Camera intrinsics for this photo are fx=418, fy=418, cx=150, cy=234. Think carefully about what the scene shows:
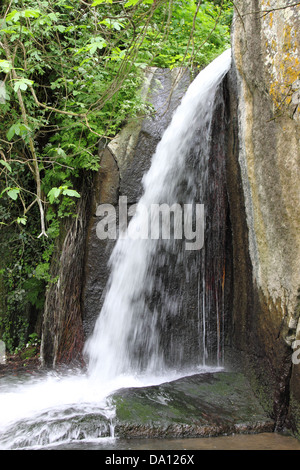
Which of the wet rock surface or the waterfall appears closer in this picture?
the wet rock surface

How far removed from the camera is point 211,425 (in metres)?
3.23

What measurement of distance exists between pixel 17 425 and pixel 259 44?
3749 mm

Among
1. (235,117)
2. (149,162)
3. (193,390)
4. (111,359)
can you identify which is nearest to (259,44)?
(235,117)

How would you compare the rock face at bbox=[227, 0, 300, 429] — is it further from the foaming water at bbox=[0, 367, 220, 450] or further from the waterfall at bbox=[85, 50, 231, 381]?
the foaming water at bbox=[0, 367, 220, 450]

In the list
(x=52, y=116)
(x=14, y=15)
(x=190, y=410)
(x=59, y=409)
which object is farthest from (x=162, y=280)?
(x=14, y=15)

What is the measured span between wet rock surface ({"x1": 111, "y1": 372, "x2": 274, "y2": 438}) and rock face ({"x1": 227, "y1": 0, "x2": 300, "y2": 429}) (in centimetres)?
22

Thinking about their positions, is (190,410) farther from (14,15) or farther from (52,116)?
(52,116)

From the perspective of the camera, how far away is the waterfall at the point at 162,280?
15.8ft

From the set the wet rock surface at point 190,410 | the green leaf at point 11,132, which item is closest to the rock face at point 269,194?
the wet rock surface at point 190,410

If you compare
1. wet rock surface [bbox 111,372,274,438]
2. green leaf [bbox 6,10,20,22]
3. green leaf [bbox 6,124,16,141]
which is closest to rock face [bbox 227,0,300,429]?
wet rock surface [bbox 111,372,274,438]

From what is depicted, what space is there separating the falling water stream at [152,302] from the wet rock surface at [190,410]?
0.69m

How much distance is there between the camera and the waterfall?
482 centimetres

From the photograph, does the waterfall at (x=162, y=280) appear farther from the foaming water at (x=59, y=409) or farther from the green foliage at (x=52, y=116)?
the green foliage at (x=52, y=116)
